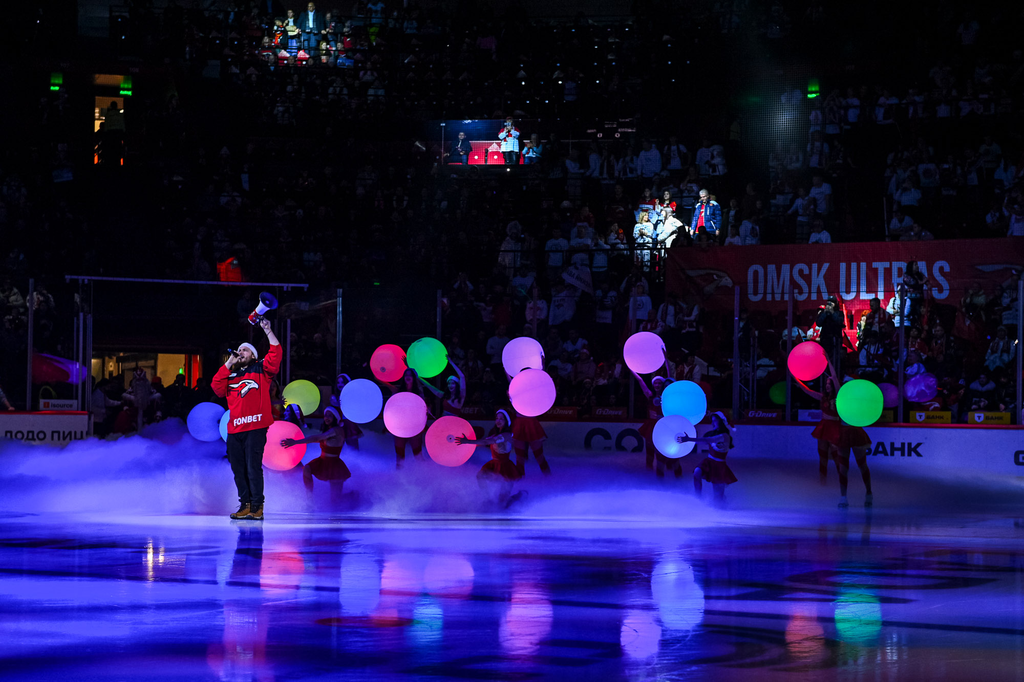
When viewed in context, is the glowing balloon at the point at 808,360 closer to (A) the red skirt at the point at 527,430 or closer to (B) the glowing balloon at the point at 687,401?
(B) the glowing balloon at the point at 687,401

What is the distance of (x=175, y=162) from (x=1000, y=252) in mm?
17874

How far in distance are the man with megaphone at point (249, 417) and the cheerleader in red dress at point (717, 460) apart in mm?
6146

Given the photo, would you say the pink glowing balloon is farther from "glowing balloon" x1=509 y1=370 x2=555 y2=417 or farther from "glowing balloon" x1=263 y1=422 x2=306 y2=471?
"glowing balloon" x1=263 y1=422 x2=306 y2=471

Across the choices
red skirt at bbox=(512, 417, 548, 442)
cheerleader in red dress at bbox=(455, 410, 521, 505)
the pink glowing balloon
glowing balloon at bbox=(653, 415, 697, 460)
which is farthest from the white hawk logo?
red skirt at bbox=(512, 417, 548, 442)

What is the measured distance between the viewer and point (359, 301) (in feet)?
74.3

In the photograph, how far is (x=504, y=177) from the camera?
89.2 ft

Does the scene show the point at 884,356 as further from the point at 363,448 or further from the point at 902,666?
the point at 902,666

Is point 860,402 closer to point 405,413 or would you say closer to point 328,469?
point 405,413

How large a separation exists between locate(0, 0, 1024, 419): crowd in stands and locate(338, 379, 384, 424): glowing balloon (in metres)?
5.22

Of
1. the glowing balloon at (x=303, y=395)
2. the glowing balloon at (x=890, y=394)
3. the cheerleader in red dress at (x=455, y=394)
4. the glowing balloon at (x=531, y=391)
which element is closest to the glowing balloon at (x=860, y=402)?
the glowing balloon at (x=890, y=394)

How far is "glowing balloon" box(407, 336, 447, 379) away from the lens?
1909 centimetres

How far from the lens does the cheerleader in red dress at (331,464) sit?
1575 cm

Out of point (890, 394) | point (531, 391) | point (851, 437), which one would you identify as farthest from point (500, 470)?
point (890, 394)

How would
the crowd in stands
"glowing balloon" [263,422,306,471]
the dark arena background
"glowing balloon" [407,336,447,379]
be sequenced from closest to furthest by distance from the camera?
the dark arena background → "glowing balloon" [263,422,306,471] → "glowing balloon" [407,336,447,379] → the crowd in stands
